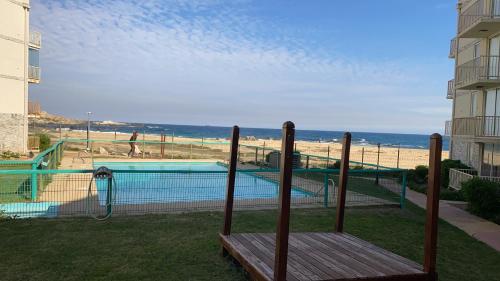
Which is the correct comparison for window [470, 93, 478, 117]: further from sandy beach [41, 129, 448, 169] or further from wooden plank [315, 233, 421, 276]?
wooden plank [315, 233, 421, 276]

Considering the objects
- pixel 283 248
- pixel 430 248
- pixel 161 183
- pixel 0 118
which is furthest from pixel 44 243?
pixel 0 118

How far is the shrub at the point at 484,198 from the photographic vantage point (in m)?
10.9

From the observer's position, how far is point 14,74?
2766cm

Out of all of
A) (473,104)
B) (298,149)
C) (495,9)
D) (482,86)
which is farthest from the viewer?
(298,149)

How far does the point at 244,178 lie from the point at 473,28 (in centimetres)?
1331

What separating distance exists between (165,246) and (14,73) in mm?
25994

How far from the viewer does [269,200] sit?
34.7 ft

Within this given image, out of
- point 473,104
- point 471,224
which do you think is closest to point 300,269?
point 471,224

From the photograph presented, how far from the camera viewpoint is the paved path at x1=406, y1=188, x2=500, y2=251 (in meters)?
8.57

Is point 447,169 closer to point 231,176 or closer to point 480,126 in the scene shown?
point 480,126

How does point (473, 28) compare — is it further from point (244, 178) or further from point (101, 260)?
point (101, 260)

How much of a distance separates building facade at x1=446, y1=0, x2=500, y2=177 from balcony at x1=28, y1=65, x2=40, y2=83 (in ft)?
88.2

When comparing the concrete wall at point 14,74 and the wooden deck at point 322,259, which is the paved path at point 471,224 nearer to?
the wooden deck at point 322,259

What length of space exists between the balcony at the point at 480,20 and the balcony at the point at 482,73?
1204mm
